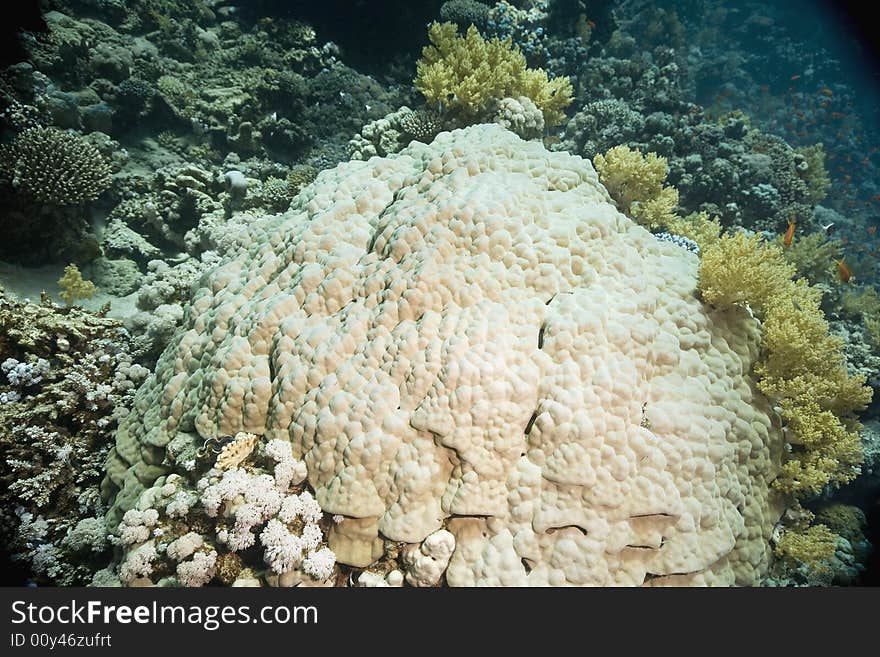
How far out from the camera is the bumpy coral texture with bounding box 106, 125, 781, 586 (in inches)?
95.8

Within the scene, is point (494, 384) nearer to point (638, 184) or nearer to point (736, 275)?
point (736, 275)

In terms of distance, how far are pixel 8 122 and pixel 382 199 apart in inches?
241

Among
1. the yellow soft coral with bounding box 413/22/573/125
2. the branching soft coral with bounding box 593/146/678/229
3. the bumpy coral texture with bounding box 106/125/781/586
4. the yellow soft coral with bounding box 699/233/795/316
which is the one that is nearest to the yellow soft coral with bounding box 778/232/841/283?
the branching soft coral with bounding box 593/146/678/229

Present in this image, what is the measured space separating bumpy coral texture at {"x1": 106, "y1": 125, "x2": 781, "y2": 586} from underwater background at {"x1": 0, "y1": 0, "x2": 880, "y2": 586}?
0.06 m

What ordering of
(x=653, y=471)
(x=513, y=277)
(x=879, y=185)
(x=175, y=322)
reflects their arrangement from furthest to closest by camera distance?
(x=879, y=185), (x=175, y=322), (x=513, y=277), (x=653, y=471)

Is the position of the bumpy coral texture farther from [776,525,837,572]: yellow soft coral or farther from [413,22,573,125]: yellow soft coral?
[413,22,573,125]: yellow soft coral

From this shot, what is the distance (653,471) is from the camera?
2512 millimetres

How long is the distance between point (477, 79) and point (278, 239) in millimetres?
4322

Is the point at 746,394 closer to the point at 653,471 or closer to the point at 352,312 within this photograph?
the point at 653,471

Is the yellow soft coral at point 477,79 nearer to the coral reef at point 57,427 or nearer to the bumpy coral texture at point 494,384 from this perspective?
the bumpy coral texture at point 494,384

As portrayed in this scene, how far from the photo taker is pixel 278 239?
368 cm

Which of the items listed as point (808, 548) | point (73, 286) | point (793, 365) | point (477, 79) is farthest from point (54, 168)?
point (808, 548)

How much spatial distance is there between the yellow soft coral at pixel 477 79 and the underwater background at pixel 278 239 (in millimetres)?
37

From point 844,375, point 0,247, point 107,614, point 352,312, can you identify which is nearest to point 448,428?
point 352,312
